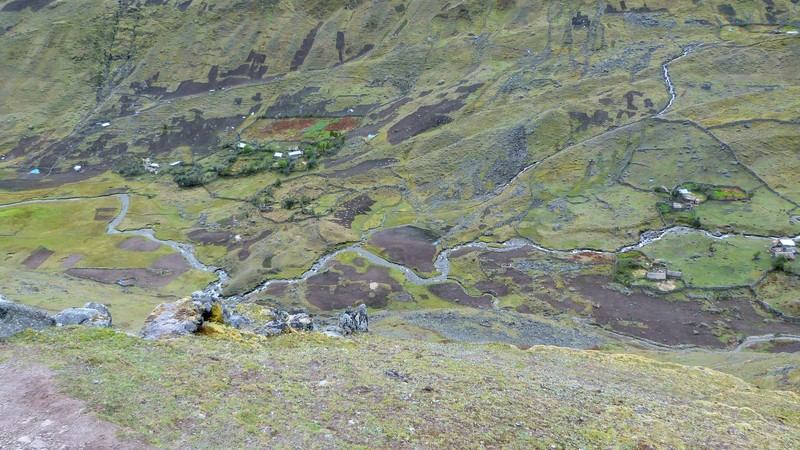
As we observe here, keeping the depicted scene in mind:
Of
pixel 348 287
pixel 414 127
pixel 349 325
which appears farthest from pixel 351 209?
pixel 349 325

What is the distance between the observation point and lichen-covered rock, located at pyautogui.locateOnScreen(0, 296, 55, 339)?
26906 millimetres

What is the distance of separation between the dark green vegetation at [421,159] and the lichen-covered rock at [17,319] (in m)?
15.1

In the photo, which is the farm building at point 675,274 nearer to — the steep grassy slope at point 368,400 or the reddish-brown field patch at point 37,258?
the steep grassy slope at point 368,400

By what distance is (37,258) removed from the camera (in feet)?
283

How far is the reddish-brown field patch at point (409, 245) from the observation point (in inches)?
3132

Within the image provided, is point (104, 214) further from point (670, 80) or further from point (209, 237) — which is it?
point (670, 80)

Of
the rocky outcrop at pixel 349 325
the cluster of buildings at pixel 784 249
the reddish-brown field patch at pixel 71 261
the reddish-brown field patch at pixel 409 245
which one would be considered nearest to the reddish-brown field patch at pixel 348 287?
the reddish-brown field patch at pixel 409 245

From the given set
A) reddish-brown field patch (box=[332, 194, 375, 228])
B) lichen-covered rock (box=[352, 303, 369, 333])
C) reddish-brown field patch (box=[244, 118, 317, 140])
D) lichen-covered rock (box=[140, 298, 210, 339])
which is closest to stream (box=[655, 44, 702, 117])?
reddish-brown field patch (box=[332, 194, 375, 228])

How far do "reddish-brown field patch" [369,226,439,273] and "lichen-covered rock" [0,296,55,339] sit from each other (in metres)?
53.9

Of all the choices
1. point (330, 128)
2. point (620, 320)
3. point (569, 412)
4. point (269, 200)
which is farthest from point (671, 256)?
point (330, 128)

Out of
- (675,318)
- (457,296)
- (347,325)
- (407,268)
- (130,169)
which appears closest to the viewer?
(347,325)

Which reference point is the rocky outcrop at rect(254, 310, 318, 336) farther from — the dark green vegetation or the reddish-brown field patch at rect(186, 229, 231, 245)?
the reddish-brown field patch at rect(186, 229, 231, 245)

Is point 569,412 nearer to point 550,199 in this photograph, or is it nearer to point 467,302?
point 467,302

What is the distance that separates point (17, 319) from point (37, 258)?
7120 centimetres
